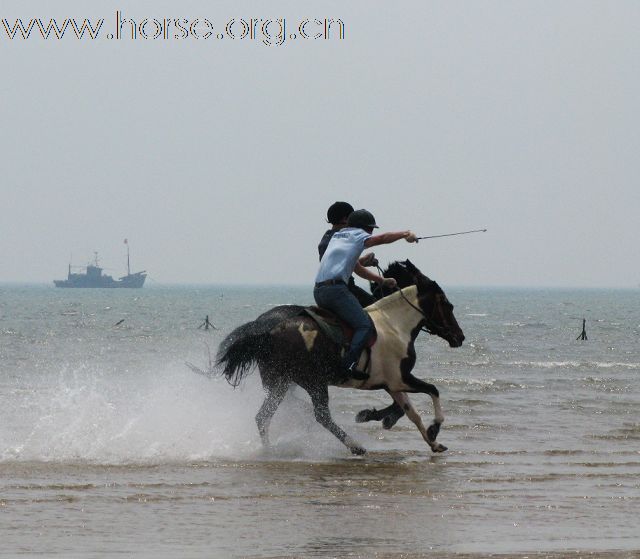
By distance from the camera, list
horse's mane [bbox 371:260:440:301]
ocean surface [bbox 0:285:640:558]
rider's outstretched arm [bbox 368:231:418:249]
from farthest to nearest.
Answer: horse's mane [bbox 371:260:440:301]
rider's outstretched arm [bbox 368:231:418:249]
ocean surface [bbox 0:285:640:558]

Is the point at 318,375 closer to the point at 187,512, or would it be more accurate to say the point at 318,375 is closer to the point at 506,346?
the point at 187,512

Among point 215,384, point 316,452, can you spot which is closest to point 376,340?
point 316,452

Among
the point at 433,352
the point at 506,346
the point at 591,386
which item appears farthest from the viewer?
the point at 506,346

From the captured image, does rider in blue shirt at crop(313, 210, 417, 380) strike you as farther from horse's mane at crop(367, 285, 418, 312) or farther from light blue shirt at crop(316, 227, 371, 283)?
horse's mane at crop(367, 285, 418, 312)

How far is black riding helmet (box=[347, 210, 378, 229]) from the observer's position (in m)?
12.4

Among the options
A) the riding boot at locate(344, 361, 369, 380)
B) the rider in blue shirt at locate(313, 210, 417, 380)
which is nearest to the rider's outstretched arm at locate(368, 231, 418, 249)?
the rider in blue shirt at locate(313, 210, 417, 380)

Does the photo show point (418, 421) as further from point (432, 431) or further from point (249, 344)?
point (249, 344)

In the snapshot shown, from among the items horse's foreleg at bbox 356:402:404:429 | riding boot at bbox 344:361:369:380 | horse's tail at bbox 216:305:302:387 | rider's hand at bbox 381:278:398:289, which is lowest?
horse's foreleg at bbox 356:402:404:429

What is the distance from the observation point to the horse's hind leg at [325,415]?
12312mm

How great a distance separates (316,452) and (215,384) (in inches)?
77.5

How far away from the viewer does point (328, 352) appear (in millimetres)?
12109

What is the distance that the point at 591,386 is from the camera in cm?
2658

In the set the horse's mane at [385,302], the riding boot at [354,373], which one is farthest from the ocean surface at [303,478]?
the horse's mane at [385,302]

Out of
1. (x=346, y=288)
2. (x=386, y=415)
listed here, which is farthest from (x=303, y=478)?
(x=386, y=415)
